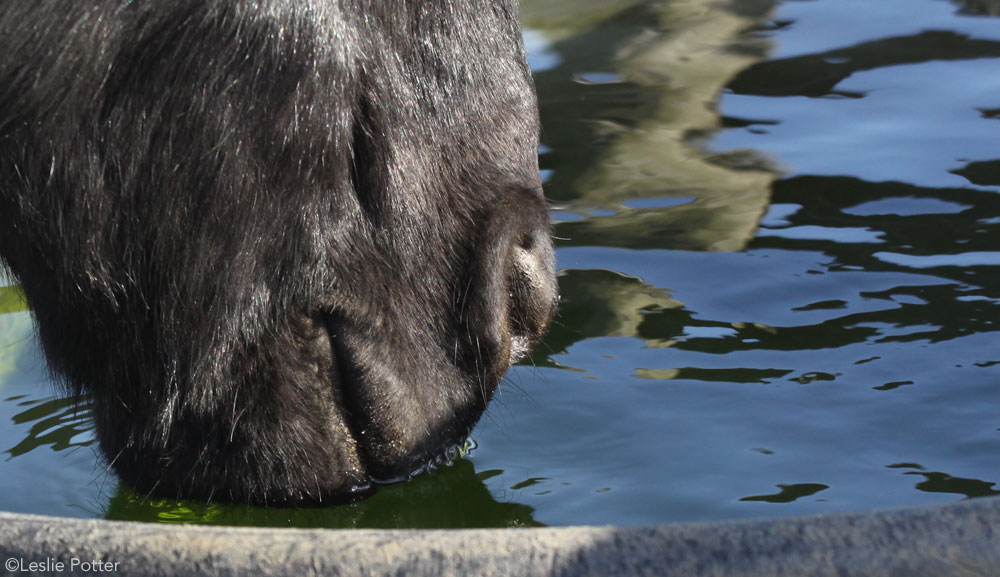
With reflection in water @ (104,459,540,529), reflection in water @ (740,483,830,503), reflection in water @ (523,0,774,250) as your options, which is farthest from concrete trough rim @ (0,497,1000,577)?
reflection in water @ (523,0,774,250)


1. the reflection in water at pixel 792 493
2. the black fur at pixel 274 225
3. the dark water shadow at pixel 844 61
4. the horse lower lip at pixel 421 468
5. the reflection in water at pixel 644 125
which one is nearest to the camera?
the black fur at pixel 274 225

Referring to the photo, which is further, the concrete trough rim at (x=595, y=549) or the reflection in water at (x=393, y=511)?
the reflection in water at (x=393, y=511)

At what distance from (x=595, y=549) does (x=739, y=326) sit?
64.7 inches

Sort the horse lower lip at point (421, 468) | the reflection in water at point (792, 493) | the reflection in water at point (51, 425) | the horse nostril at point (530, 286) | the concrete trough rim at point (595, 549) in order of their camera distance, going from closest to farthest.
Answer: the concrete trough rim at point (595, 549) → the horse nostril at point (530, 286) → the horse lower lip at point (421, 468) → the reflection in water at point (792, 493) → the reflection in water at point (51, 425)

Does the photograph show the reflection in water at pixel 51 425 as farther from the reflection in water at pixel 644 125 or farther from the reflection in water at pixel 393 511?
the reflection in water at pixel 644 125

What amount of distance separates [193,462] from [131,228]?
0.39 m

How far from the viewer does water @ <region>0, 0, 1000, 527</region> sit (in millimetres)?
2518

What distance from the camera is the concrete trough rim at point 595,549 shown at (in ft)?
4.89

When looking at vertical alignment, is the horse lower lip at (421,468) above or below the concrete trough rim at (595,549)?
below

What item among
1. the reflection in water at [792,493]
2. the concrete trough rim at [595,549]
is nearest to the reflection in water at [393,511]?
the reflection in water at [792,493]

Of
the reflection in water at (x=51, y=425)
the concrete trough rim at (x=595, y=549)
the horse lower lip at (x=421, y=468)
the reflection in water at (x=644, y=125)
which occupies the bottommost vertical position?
the reflection in water at (x=51, y=425)

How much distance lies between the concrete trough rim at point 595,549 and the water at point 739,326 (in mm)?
798

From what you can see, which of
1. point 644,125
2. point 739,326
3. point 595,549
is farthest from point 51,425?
point 644,125

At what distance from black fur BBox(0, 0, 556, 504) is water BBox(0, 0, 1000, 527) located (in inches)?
12.4
